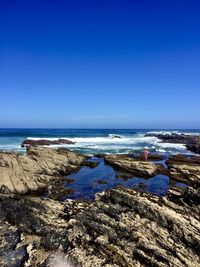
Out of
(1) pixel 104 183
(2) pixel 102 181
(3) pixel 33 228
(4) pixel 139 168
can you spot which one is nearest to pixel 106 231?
(3) pixel 33 228

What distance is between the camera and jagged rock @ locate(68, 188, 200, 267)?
12.3 metres

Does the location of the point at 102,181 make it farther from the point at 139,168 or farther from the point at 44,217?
the point at 44,217

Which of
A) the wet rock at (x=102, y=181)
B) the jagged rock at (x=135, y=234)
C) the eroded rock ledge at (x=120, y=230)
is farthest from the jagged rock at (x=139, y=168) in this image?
the jagged rock at (x=135, y=234)

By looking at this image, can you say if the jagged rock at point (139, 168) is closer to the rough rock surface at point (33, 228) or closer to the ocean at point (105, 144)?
the rough rock surface at point (33, 228)

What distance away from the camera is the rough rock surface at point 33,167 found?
78.0ft

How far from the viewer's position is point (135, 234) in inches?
525

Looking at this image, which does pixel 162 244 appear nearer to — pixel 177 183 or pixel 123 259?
pixel 123 259

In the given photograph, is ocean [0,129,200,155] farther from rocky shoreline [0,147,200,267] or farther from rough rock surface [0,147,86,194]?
rocky shoreline [0,147,200,267]

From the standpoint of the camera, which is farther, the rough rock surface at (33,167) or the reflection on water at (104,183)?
the reflection on water at (104,183)

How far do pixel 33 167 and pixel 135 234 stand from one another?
19.0 metres

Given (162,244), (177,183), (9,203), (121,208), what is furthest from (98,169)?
(162,244)

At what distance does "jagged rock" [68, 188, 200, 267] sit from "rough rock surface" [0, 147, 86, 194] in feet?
33.3

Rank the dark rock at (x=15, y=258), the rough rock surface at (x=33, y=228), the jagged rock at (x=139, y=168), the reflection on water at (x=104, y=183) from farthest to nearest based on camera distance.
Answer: the jagged rock at (x=139, y=168), the reflection on water at (x=104, y=183), the rough rock surface at (x=33, y=228), the dark rock at (x=15, y=258)

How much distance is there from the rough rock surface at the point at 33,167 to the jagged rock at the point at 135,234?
10153mm
